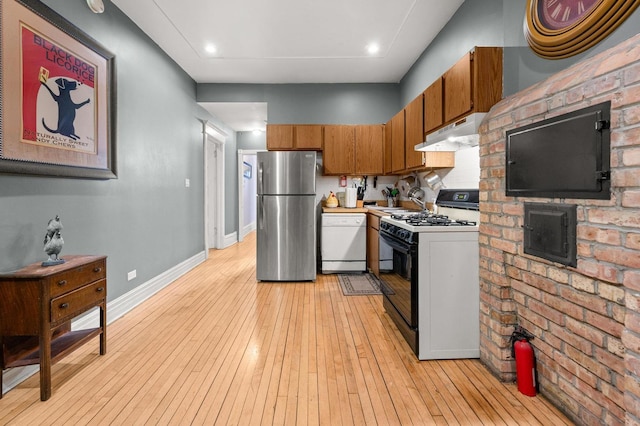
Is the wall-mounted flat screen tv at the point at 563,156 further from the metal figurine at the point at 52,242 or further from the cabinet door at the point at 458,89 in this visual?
the metal figurine at the point at 52,242

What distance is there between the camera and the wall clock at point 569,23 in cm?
135

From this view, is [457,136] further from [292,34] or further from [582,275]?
[292,34]

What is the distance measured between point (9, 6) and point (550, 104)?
2.97m

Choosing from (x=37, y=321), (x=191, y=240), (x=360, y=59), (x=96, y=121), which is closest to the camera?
(x=37, y=321)

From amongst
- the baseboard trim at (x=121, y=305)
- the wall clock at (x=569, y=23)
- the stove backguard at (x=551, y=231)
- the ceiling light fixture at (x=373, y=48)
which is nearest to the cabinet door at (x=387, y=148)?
the ceiling light fixture at (x=373, y=48)

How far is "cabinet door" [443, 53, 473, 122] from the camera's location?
89.0 inches

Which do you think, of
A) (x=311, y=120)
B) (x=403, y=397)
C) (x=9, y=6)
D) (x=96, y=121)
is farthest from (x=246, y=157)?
(x=403, y=397)

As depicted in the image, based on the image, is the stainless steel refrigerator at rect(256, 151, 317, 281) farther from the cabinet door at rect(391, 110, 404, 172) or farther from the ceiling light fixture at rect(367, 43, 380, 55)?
the ceiling light fixture at rect(367, 43, 380, 55)

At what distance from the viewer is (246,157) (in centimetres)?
871

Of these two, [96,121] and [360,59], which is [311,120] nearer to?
[360,59]

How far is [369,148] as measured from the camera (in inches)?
191

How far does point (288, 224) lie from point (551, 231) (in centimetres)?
311

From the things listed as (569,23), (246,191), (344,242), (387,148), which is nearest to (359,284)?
(344,242)

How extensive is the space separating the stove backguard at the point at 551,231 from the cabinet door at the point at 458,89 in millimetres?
883
